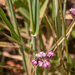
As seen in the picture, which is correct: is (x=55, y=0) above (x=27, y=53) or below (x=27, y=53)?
above

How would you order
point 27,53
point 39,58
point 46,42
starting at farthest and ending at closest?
point 46,42 → point 27,53 → point 39,58

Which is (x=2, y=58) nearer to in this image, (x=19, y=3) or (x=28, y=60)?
(x=28, y=60)

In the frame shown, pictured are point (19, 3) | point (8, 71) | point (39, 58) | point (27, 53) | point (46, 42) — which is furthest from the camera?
point (8, 71)

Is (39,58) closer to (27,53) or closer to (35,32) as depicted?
(35,32)

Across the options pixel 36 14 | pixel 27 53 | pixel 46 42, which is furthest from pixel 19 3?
pixel 46 42

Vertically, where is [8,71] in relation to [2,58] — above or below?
below

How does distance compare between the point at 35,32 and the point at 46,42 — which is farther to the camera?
the point at 46,42

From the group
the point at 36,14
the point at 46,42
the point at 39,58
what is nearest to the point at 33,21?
the point at 36,14

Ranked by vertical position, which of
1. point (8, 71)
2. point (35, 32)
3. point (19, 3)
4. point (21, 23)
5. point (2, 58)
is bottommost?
point (8, 71)

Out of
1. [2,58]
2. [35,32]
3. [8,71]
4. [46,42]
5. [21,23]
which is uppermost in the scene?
[35,32]
